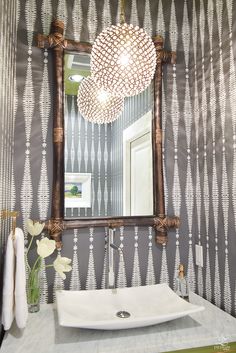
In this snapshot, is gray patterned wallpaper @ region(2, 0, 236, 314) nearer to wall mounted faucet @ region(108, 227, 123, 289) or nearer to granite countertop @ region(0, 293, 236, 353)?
wall mounted faucet @ region(108, 227, 123, 289)

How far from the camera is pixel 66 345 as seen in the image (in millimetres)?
1022

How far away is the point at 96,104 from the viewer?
1.54 meters

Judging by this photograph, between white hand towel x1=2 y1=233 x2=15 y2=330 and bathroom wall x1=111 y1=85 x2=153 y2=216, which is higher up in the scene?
bathroom wall x1=111 y1=85 x2=153 y2=216

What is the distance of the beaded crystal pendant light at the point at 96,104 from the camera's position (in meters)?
1.51

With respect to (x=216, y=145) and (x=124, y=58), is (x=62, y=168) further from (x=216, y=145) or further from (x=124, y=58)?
(x=216, y=145)

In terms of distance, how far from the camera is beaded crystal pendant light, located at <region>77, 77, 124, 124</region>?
1.51 meters

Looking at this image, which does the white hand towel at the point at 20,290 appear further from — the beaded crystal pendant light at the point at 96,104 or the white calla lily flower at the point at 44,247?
the beaded crystal pendant light at the point at 96,104

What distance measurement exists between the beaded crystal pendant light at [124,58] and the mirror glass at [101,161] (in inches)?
A: 11.4

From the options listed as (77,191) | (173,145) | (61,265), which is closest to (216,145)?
(173,145)

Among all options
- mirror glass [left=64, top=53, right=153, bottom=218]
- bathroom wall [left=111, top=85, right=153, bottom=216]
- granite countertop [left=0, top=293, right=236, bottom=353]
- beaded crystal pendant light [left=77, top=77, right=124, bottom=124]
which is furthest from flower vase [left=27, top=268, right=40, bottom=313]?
beaded crystal pendant light [left=77, top=77, right=124, bottom=124]

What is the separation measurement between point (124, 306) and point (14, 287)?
0.51 meters

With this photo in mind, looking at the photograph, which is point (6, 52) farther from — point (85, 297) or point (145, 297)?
point (145, 297)

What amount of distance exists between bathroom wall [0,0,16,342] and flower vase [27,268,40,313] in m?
0.22

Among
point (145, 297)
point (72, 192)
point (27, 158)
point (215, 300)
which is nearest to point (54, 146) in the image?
point (27, 158)
